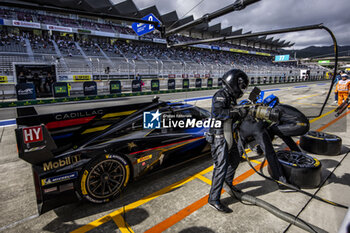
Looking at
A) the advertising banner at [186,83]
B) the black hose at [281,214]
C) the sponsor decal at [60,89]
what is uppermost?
the advertising banner at [186,83]

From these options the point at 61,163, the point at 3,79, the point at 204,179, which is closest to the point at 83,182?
the point at 61,163

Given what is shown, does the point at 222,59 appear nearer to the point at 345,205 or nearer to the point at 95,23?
the point at 95,23

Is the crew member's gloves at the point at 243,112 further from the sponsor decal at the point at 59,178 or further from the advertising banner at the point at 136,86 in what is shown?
the advertising banner at the point at 136,86

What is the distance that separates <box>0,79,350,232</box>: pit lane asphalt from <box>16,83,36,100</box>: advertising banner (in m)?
11.6

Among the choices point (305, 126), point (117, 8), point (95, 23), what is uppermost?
point (117, 8)

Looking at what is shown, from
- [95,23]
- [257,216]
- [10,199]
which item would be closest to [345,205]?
[257,216]

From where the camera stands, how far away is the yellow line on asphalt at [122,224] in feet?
8.00

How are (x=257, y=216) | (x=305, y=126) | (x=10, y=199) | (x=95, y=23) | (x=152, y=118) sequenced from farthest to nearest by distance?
(x=95, y=23)
(x=305, y=126)
(x=152, y=118)
(x=10, y=199)
(x=257, y=216)

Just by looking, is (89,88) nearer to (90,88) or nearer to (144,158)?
(90,88)

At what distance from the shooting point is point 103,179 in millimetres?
2854

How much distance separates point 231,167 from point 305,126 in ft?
6.56

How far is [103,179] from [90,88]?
14661mm

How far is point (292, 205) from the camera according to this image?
290cm

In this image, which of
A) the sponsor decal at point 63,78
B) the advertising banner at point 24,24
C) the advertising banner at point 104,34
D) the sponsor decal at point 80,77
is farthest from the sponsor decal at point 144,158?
the advertising banner at point 104,34
